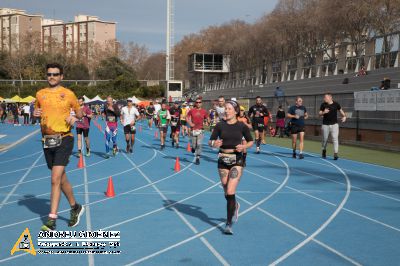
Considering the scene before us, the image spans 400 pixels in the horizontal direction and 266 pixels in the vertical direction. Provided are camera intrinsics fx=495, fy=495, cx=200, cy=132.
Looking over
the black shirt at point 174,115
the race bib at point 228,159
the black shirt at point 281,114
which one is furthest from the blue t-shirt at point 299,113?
the black shirt at point 281,114

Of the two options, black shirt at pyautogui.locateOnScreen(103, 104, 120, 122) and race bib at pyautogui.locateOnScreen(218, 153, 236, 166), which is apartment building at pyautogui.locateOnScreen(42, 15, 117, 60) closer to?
black shirt at pyautogui.locateOnScreen(103, 104, 120, 122)

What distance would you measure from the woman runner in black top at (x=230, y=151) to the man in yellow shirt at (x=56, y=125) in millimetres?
2019

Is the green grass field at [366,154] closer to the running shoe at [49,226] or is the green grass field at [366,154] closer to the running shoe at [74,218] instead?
the running shoe at [74,218]

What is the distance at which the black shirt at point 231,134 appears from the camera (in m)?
6.91

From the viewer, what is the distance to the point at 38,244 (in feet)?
20.1

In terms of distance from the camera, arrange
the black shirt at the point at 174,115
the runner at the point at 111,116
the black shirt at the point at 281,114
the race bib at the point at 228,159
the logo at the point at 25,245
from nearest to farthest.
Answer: the logo at the point at 25,245 → the race bib at the point at 228,159 → the runner at the point at 111,116 → the black shirt at the point at 174,115 → the black shirt at the point at 281,114

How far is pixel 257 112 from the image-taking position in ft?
60.2

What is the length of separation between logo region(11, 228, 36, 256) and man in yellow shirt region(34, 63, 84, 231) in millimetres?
535

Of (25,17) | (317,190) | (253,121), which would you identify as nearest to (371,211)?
(317,190)

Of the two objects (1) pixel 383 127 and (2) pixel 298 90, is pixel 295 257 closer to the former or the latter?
(1) pixel 383 127

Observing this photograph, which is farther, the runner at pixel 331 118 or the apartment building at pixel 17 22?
the apartment building at pixel 17 22

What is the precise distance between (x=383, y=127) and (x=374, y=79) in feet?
31.9

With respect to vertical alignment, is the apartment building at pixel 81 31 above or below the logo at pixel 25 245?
above

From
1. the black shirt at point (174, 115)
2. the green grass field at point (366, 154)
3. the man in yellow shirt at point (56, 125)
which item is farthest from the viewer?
the black shirt at point (174, 115)
